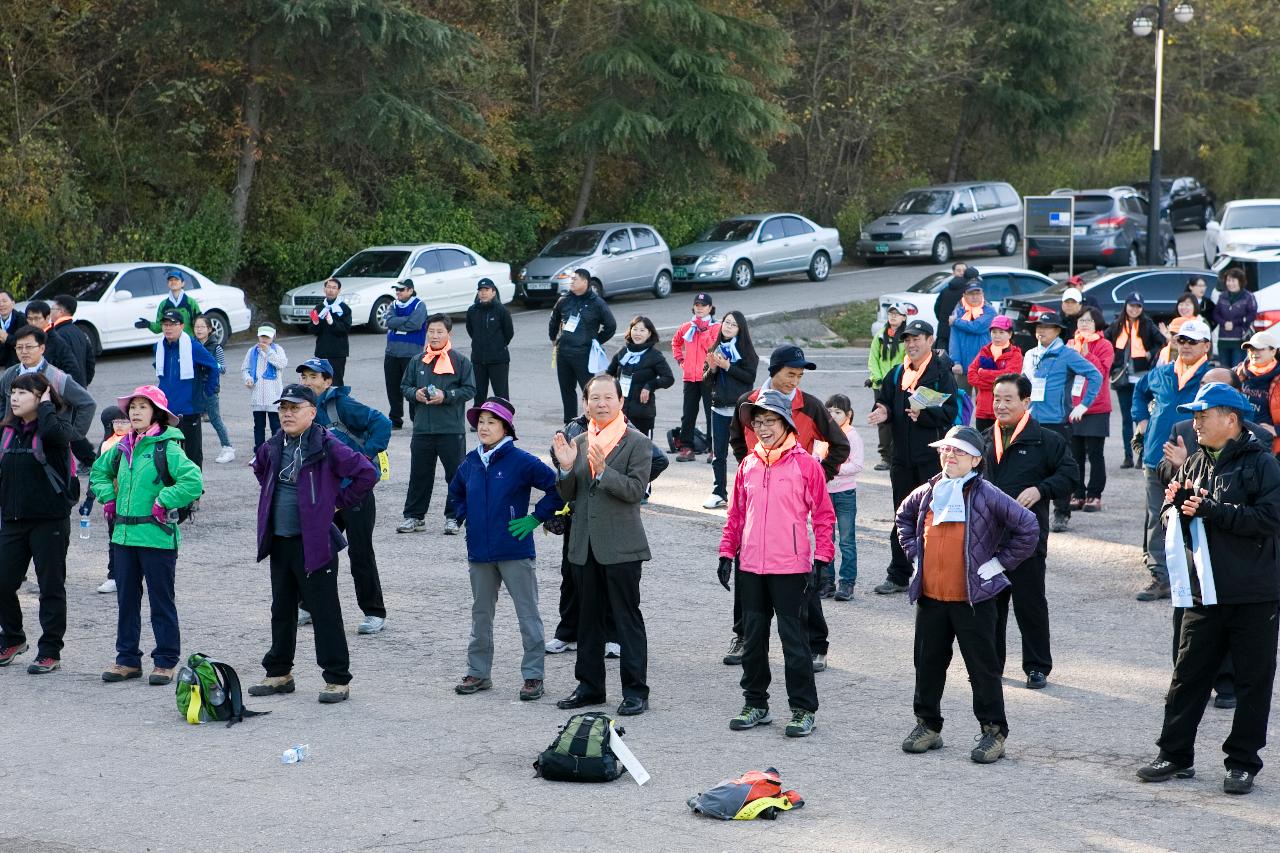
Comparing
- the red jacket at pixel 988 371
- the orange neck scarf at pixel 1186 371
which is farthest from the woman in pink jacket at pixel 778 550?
the red jacket at pixel 988 371

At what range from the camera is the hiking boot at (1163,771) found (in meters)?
7.39

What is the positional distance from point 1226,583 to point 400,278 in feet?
69.8

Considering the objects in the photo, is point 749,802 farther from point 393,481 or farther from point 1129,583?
point 393,481

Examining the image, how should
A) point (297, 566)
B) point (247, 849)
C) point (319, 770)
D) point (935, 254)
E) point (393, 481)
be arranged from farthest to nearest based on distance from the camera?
1. point (935, 254)
2. point (393, 481)
3. point (297, 566)
4. point (319, 770)
5. point (247, 849)

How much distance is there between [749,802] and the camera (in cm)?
692

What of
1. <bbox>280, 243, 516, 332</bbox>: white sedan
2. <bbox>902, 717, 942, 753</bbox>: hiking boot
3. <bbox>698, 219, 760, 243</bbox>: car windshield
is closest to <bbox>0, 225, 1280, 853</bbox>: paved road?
<bbox>902, 717, 942, 753</bbox>: hiking boot

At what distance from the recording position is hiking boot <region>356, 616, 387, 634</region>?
1038 cm

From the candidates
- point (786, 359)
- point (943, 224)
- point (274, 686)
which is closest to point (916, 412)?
point (786, 359)

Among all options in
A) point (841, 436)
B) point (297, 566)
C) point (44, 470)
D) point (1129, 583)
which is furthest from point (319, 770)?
point (1129, 583)

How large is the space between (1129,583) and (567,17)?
26.1 meters

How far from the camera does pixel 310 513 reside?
871cm

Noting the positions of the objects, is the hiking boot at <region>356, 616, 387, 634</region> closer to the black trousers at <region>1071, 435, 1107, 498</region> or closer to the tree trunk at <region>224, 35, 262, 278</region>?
the black trousers at <region>1071, 435, 1107, 498</region>

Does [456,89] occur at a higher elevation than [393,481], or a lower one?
higher

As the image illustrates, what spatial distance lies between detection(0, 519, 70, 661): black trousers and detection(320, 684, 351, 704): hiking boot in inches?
72.9
